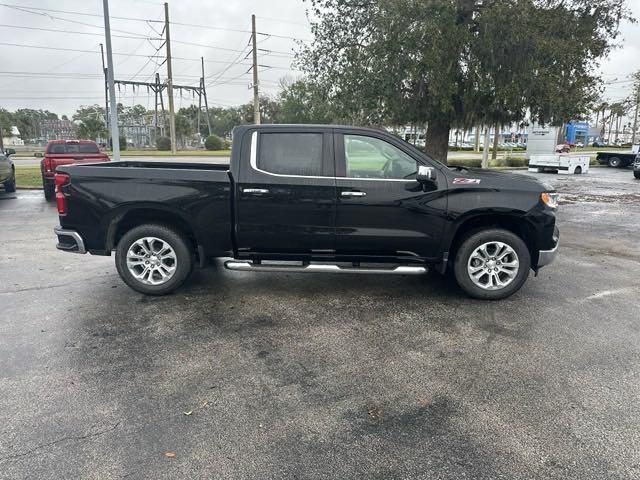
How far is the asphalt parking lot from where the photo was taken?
266 centimetres

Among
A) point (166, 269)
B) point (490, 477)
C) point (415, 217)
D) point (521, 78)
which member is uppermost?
point (521, 78)

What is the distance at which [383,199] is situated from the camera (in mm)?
5051

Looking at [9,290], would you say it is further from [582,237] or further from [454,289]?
[582,237]

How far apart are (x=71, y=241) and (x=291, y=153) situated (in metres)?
2.65

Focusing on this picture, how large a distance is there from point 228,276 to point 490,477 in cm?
435

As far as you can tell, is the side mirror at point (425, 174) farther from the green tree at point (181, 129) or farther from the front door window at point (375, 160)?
the green tree at point (181, 129)

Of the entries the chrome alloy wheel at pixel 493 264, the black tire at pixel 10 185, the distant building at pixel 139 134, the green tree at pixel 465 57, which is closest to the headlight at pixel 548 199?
the chrome alloy wheel at pixel 493 264

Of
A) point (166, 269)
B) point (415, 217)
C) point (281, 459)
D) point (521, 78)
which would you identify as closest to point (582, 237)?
point (521, 78)

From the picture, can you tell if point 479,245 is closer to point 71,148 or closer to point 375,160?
point 375,160

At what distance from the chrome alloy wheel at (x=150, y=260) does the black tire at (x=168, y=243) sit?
30mm

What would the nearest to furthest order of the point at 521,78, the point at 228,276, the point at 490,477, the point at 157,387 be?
the point at 490,477 → the point at 157,387 → the point at 228,276 → the point at 521,78

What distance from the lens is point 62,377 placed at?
3.54 meters

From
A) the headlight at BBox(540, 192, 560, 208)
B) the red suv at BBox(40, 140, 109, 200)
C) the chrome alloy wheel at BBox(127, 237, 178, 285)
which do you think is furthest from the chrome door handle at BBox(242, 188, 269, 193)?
the red suv at BBox(40, 140, 109, 200)

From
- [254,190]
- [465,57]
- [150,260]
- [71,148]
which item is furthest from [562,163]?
[150,260]
